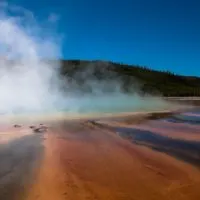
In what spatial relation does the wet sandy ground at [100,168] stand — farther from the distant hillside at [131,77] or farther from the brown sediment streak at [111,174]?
the distant hillside at [131,77]

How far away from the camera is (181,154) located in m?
9.26

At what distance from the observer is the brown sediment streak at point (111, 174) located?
581 cm

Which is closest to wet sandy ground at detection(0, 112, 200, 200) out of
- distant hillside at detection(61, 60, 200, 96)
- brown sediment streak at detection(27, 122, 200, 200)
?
brown sediment streak at detection(27, 122, 200, 200)

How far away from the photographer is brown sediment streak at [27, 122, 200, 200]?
581cm

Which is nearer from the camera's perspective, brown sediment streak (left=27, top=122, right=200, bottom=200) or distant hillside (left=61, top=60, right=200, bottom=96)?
brown sediment streak (left=27, top=122, right=200, bottom=200)

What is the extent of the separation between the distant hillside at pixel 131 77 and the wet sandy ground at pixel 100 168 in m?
66.1

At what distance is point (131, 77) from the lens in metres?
119

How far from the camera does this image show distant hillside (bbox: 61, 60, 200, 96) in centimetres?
9572

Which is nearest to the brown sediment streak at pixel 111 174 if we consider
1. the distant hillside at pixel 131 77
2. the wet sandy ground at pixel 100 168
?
the wet sandy ground at pixel 100 168

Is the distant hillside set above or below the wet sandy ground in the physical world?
above

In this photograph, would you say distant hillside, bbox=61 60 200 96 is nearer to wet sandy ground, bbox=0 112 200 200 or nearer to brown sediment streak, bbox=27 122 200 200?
wet sandy ground, bbox=0 112 200 200

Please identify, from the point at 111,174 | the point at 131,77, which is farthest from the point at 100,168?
the point at 131,77

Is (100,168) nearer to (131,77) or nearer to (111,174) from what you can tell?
(111,174)

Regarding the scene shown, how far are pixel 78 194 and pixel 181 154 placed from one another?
4363 mm
